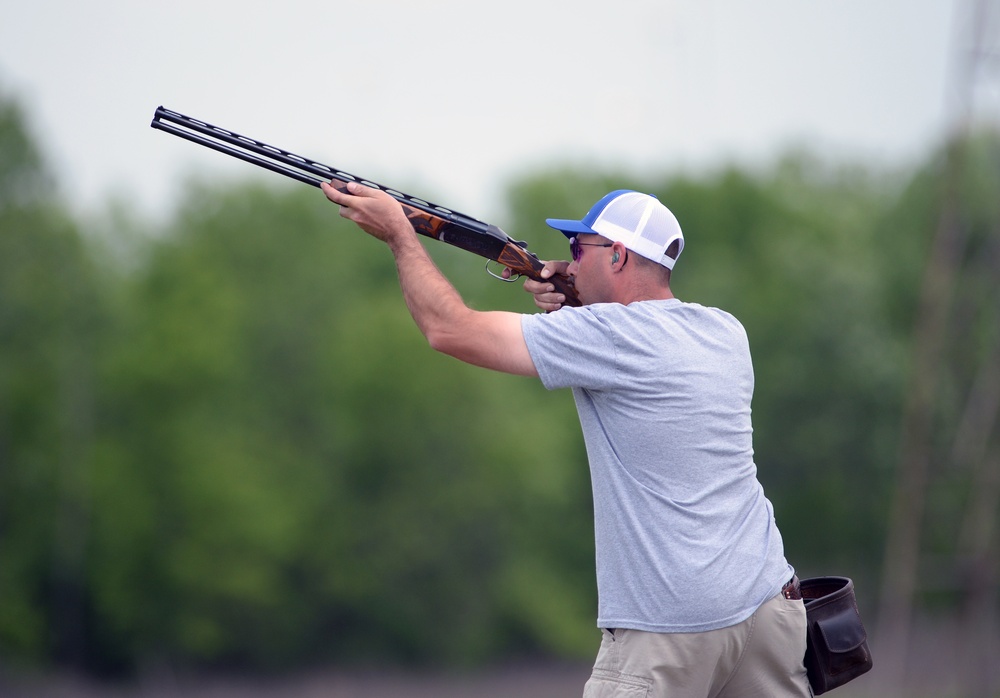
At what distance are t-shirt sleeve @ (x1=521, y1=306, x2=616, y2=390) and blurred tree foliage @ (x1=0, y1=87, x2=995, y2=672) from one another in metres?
39.9

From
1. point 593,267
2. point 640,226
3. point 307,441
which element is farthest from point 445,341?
point 307,441

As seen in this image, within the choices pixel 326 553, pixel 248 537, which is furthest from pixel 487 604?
pixel 248 537

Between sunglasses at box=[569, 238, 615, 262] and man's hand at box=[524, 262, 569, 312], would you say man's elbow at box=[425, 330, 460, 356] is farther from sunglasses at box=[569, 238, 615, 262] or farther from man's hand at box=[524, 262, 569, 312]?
man's hand at box=[524, 262, 569, 312]

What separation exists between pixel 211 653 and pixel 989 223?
29874 mm

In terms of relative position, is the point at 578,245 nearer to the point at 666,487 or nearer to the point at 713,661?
the point at 666,487

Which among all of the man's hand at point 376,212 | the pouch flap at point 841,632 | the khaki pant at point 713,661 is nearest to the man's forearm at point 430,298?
the man's hand at point 376,212

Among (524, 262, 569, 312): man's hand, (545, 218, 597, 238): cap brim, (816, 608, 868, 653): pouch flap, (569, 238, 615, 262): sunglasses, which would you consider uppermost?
(545, 218, 597, 238): cap brim

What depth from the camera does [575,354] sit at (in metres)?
3.89

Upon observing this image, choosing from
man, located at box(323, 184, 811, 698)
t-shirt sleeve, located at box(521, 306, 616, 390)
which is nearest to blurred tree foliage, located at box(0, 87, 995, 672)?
man, located at box(323, 184, 811, 698)

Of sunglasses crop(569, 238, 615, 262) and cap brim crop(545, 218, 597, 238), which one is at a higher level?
cap brim crop(545, 218, 597, 238)

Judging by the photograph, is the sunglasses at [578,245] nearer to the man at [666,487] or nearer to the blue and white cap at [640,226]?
the blue and white cap at [640,226]

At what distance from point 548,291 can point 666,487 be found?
3.81ft

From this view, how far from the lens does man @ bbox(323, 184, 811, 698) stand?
12.6 ft

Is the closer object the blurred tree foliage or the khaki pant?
the khaki pant
